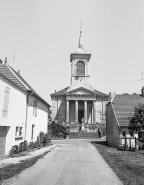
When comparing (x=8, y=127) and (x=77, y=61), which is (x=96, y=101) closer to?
(x=77, y=61)

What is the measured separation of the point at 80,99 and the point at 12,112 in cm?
3584

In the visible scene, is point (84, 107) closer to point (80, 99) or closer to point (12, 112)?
point (80, 99)

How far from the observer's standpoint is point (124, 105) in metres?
24.0

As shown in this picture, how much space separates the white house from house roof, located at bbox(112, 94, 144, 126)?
1019 centimetres

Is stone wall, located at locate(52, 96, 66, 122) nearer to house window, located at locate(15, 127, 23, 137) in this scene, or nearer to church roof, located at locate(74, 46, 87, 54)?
church roof, located at locate(74, 46, 87, 54)

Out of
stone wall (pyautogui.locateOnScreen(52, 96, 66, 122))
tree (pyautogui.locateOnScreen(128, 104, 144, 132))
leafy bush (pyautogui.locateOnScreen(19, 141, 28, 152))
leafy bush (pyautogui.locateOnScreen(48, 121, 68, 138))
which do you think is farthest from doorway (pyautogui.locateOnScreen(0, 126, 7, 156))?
stone wall (pyautogui.locateOnScreen(52, 96, 66, 122))

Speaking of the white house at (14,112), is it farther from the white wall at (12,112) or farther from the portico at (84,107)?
the portico at (84,107)

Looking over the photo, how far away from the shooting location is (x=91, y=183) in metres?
6.47

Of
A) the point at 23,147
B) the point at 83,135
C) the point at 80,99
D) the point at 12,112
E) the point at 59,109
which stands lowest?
the point at 83,135

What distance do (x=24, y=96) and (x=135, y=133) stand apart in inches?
519

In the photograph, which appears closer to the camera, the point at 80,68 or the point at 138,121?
the point at 138,121

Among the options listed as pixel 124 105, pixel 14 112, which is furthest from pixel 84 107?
pixel 14 112

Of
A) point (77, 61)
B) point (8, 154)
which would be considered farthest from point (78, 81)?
point (8, 154)

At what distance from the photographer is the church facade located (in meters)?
47.7
